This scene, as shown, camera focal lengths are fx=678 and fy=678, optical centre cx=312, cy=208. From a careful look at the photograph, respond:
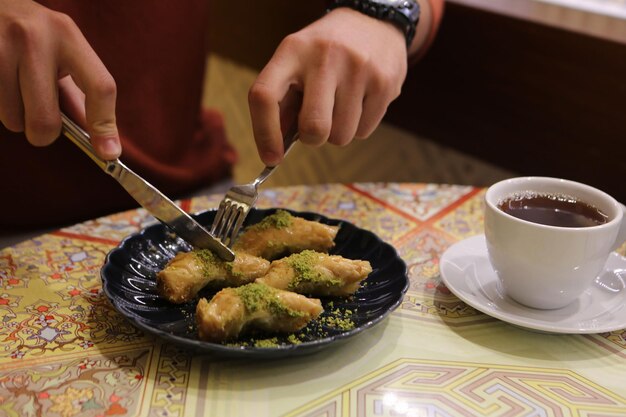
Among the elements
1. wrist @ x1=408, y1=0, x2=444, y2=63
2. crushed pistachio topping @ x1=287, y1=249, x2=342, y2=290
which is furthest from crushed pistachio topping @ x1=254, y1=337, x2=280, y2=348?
wrist @ x1=408, y1=0, x2=444, y2=63

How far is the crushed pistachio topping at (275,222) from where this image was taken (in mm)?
1061

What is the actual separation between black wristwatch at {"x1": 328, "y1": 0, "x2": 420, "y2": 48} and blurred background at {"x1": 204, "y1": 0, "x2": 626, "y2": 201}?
0.54m

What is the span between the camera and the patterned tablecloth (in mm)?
764

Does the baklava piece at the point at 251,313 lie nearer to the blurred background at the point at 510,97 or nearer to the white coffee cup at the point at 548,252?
the white coffee cup at the point at 548,252

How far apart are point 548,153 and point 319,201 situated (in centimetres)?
84

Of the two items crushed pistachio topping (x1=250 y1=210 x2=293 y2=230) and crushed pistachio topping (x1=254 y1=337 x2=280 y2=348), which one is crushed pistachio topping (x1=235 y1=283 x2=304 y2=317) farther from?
crushed pistachio topping (x1=250 y1=210 x2=293 y2=230)

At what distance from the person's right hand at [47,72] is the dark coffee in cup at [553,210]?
0.58 m

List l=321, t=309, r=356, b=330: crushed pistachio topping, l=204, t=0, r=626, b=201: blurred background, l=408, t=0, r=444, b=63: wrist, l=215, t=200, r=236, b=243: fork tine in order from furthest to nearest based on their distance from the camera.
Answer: l=204, t=0, r=626, b=201: blurred background < l=408, t=0, r=444, b=63: wrist < l=215, t=200, r=236, b=243: fork tine < l=321, t=309, r=356, b=330: crushed pistachio topping

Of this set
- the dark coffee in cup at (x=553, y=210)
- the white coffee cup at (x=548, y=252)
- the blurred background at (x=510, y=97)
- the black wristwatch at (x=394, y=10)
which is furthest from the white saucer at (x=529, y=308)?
the blurred background at (x=510, y=97)

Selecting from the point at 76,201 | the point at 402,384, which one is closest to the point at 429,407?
the point at 402,384

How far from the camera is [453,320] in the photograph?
96cm

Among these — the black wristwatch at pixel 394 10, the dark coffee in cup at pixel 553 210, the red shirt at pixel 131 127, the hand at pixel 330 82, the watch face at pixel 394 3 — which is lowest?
the red shirt at pixel 131 127

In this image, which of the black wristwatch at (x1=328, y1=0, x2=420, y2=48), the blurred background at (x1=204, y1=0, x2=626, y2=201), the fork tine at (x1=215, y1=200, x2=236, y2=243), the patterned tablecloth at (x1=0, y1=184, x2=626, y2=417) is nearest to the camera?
the patterned tablecloth at (x1=0, y1=184, x2=626, y2=417)

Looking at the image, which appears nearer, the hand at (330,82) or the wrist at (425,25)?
Answer: the hand at (330,82)
